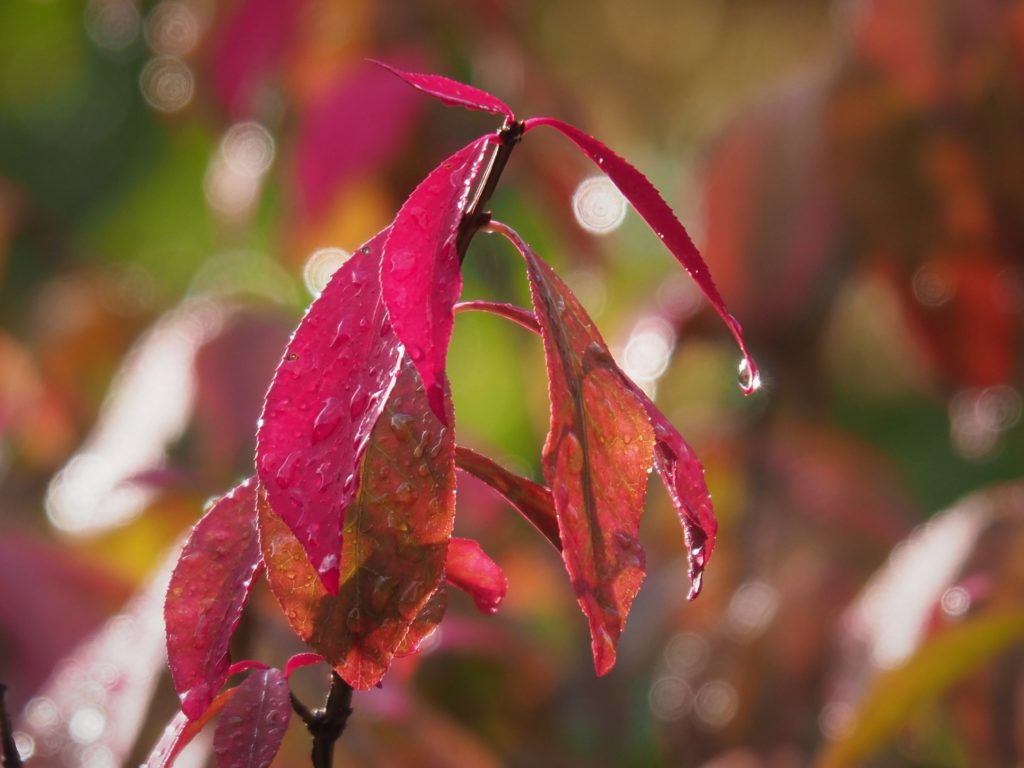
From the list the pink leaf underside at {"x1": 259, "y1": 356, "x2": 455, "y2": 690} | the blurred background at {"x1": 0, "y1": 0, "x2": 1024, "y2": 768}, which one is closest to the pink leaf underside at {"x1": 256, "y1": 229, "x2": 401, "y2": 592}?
the pink leaf underside at {"x1": 259, "y1": 356, "x2": 455, "y2": 690}

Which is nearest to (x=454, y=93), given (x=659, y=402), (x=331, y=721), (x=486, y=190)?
(x=486, y=190)

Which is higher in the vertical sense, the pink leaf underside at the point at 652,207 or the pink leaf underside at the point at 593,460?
the pink leaf underside at the point at 652,207

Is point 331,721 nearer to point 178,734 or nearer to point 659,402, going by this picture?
point 178,734

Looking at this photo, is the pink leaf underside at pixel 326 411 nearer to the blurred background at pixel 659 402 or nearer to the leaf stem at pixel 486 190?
the leaf stem at pixel 486 190

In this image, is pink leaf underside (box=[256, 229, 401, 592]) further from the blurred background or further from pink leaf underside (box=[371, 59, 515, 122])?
the blurred background

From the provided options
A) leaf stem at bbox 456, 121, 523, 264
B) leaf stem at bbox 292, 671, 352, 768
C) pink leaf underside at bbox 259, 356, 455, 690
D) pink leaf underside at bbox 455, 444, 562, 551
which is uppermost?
leaf stem at bbox 456, 121, 523, 264

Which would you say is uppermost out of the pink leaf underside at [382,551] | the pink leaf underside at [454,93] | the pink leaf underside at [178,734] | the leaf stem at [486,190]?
the pink leaf underside at [454,93]

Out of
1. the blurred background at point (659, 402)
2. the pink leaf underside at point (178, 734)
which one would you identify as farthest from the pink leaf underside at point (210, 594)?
the blurred background at point (659, 402)
